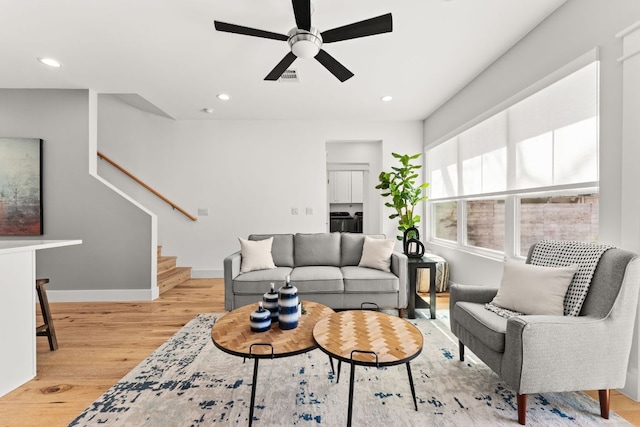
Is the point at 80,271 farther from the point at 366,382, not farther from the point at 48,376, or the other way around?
the point at 366,382

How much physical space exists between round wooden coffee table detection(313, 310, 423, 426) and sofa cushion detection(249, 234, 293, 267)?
1.73 metres

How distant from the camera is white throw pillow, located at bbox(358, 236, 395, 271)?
323 cm

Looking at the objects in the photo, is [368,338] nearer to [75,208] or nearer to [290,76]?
[290,76]

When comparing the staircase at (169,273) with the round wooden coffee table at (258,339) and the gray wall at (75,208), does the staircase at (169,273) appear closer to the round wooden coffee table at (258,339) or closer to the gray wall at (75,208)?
the gray wall at (75,208)

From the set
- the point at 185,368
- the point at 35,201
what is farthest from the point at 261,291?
the point at 35,201

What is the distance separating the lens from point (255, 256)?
3270 mm

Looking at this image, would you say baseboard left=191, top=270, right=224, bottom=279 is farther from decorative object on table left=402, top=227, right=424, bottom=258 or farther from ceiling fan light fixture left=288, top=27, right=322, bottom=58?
ceiling fan light fixture left=288, top=27, right=322, bottom=58

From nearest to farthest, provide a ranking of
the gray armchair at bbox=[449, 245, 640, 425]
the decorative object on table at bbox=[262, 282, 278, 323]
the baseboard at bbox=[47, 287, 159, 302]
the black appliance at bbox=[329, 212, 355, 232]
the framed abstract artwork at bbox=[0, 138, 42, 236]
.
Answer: the gray armchair at bbox=[449, 245, 640, 425]
the decorative object on table at bbox=[262, 282, 278, 323]
the framed abstract artwork at bbox=[0, 138, 42, 236]
the baseboard at bbox=[47, 287, 159, 302]
the black appliance at bbox=[329, 212, 355, 232]

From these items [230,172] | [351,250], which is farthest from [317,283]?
[230,172]

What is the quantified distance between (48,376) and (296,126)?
411 centimetres

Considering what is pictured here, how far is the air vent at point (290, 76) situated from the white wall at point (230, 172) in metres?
1.52

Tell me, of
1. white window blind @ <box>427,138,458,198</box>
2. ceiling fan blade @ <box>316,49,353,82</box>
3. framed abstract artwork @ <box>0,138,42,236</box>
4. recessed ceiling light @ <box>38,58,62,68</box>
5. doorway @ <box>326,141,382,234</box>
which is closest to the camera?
ceiling fan blade @ <box>316,49,353,82</box>

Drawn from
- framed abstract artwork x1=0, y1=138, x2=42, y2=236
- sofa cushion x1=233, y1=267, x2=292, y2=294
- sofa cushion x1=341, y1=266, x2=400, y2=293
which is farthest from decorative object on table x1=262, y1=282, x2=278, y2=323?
framed abstract artwork x1=0, y1=138, x2=42, y2=236

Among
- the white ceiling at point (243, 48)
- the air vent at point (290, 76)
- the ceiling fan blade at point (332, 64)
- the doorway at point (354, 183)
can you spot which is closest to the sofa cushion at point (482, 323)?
the ceiling fan blade at point (332, 64)
